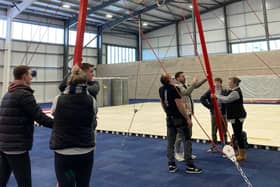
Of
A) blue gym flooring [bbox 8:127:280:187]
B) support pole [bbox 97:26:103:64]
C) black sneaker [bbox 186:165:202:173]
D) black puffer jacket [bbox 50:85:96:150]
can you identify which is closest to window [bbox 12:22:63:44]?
support pole [bbox 97:26:103:64]

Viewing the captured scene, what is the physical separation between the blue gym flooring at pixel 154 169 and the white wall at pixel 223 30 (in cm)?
1347

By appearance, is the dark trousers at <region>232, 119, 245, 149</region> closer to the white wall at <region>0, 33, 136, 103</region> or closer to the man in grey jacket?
the man in grey jacket

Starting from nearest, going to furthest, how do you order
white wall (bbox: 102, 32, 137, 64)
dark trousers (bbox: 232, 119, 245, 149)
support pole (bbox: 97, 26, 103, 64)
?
dark trousers (bbox: 232, 119, 245, 149), support pole (bbox: 97, 26, 103, 64), white wall (bbox: 102, 32, 137, 64)

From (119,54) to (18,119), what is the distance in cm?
2071

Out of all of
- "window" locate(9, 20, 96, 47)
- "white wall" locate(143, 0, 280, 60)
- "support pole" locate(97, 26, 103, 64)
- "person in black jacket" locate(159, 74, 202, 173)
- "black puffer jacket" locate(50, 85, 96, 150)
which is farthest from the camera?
"support pole" locate(97, 26, 103, 64)

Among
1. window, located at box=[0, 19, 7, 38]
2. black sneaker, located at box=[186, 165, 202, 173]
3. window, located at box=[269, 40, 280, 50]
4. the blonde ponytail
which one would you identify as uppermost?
window, located at box=[0, 19, 7, 38]

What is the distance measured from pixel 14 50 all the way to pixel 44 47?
2.05 m

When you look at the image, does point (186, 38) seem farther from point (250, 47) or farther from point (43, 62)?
point (43, 62)

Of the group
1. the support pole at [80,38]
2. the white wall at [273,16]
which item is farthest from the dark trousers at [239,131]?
the white wall at [273,16]

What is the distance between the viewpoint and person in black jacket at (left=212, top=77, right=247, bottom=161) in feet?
11.9

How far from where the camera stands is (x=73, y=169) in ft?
5.28

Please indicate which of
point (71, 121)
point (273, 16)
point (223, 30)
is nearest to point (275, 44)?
point (273, 16)

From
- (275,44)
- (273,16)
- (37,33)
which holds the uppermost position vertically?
(273,16)

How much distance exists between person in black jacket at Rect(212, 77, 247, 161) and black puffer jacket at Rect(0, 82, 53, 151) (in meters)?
2.75
